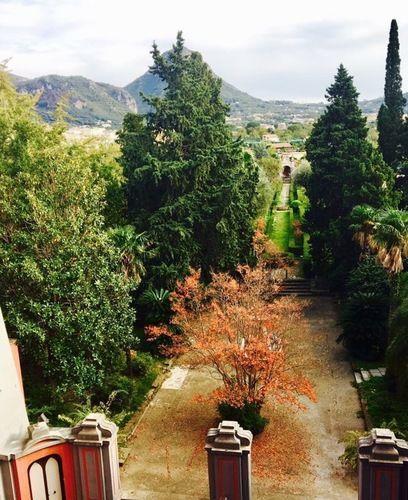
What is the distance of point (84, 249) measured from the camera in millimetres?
16797

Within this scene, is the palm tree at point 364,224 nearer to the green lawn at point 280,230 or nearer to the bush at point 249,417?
the bush at point 249,417

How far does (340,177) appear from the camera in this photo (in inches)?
1072

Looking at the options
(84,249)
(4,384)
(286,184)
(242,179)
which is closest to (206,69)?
(242,179)

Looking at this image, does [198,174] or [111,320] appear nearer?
[111,320]

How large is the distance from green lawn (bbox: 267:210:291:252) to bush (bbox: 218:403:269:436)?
1957cm

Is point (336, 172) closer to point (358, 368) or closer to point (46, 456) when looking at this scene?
point (358, 368)

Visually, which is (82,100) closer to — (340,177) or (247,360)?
(340,177)

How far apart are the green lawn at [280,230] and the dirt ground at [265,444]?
16118 mm

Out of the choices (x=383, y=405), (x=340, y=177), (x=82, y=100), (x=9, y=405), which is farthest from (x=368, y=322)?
(x=82, y=100)

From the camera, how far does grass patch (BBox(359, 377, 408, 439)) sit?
16.1 m

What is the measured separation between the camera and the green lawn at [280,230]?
3643 centimetres

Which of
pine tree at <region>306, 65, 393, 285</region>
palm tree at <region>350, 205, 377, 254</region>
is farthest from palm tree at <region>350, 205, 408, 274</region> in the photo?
pine tree at <region>306, 65, 393, 285</region>

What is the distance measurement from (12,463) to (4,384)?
1.75 meters

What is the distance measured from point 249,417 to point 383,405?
15.5 feet
